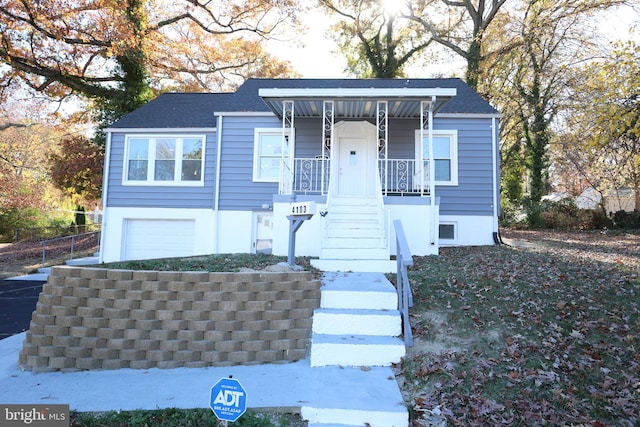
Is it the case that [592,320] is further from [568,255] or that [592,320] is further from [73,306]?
[73,306]

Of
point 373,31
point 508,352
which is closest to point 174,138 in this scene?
point 508,352

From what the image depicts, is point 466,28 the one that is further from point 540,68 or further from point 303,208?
point 303,208

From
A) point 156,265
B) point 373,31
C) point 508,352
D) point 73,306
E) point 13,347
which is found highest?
point 373,31

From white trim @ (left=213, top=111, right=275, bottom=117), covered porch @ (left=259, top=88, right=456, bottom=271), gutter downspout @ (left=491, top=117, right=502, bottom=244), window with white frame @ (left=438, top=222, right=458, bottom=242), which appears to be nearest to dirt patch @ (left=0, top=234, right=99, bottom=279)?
white trim @ (left=213, top=111, right=275, bottom=117)

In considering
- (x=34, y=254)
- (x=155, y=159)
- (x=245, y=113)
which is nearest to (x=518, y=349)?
(x=245, y=113)

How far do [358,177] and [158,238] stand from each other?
20.7ft

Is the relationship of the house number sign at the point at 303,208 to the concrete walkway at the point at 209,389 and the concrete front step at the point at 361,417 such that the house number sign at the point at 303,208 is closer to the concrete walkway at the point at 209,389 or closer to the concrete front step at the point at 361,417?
the concrete walkway at the point at 209,389

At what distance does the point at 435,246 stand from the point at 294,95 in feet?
15.2

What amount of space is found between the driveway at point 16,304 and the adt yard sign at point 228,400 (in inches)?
198

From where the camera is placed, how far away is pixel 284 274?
4348 millimetres

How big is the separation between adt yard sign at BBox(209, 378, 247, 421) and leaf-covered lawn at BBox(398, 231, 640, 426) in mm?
1551

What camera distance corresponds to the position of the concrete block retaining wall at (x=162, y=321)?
156 inches

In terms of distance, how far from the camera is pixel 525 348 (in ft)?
12.6

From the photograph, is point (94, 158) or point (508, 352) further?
point (94, 158)
